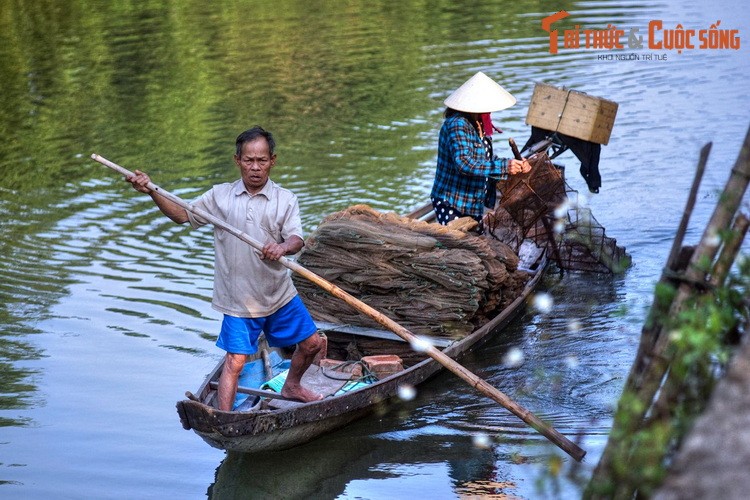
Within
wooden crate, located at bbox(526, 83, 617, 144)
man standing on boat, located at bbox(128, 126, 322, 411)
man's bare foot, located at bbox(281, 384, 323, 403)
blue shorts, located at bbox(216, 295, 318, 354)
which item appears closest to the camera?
man standing on boat, located at bbox(128, 126, 322, 411)

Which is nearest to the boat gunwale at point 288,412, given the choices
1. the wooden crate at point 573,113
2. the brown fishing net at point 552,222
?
the brown fishing net at point 552,222

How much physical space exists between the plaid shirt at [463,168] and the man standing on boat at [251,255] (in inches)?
80.0

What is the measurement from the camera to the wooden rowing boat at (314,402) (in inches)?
218

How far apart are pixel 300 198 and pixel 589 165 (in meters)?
3.57

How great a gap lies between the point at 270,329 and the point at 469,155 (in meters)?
2.21

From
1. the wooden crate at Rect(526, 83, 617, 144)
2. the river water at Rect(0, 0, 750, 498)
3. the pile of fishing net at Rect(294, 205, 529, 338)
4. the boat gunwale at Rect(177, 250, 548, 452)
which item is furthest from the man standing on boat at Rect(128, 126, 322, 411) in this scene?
the wooden crate at Rect(526, 83, 617, 144)

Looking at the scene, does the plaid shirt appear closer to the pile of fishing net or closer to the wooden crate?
the pile of fishing net

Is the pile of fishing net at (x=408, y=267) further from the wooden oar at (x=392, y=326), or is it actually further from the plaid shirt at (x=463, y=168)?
the wooden oar at (x=392, y=326)

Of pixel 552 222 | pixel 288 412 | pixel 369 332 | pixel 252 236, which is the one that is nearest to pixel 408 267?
pixel 369 332

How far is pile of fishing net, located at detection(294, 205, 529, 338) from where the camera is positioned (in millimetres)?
6871

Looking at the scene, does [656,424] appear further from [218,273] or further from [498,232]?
[498,232]

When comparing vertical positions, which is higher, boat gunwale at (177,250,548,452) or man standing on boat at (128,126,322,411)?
man standing on boat at (128,126,322,411)

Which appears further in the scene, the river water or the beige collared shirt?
the river water

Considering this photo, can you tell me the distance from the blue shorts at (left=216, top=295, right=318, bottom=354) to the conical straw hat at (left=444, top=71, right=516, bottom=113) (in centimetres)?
219
